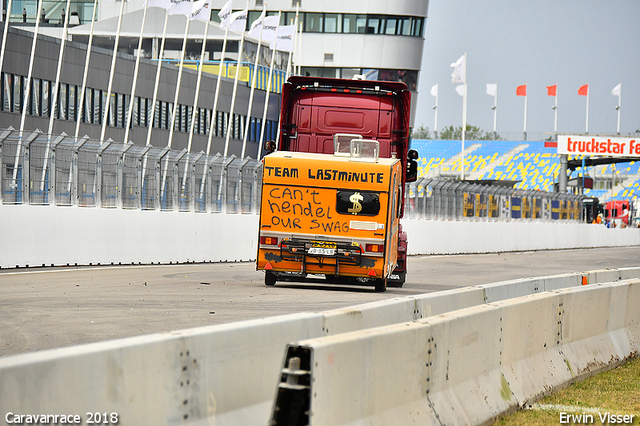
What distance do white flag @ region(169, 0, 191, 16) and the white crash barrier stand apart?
106 feet

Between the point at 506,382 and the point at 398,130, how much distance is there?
1169 cm

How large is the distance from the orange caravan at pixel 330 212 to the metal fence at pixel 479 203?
19876 mm

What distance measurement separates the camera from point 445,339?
6.67 metres

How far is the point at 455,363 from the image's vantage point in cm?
684

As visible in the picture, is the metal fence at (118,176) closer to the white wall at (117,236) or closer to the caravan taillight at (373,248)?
the white wall at (117,236)

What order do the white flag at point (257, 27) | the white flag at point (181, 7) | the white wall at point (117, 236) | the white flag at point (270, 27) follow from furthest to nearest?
the white flag at point (257, 27) < the white flag at point (270, 27) < the white flag at point (181, 7) < the white wall at point (117, 236)

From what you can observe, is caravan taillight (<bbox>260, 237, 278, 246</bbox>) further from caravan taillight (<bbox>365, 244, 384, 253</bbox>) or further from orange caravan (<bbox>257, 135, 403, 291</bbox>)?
caravan taillight (<bbox>365, 244, 384, 253</bbox>)

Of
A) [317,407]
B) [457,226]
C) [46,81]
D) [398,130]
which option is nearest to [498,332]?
[317,407]

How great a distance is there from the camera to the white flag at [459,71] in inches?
2453

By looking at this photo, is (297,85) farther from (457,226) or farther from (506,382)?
(457,226)

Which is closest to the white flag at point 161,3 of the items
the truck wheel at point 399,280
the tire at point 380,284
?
the truck wheel at point 399,280

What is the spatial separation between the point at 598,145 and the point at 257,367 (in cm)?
7399

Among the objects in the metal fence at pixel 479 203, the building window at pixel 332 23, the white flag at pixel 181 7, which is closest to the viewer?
the metal fence at pixel 479 203

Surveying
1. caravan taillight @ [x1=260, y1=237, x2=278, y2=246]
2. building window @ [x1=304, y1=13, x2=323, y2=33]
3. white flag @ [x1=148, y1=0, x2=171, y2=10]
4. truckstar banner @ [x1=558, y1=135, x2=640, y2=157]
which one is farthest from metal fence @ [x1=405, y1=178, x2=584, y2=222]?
building window @ [x1=304, y1=13, x2=323, y2=33]
